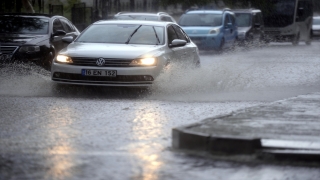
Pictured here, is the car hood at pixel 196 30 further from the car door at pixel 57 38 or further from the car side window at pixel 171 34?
the car side window at pixel 171 34

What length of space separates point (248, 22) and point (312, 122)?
29516 mm

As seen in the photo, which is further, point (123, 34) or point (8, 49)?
point (8, 49)

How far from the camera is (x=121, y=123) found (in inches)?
377

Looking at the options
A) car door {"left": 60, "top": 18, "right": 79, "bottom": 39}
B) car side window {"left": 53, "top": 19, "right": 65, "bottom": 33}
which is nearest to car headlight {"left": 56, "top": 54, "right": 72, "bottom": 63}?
car side window {"left": 53, "top": 19, "right": 65, "bottom": 33}

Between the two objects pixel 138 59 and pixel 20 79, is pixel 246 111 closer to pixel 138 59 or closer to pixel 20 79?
pixel 138 59

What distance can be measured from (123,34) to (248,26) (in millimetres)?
23565

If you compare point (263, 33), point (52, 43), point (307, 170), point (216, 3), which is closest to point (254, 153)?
point (307, 170)

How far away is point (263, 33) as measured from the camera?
4272 cm

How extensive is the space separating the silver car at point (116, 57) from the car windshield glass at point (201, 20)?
688 inches


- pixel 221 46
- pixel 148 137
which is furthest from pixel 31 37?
pixel 221 46

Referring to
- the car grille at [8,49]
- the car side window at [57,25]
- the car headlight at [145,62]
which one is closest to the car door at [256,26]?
the car side window at [57,25]

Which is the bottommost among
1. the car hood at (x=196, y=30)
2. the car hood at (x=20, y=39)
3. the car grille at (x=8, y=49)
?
the car hood at (x=196, y=30)

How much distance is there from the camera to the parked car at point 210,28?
31.2 m

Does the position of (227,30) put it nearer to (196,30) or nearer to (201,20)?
(201,20)
